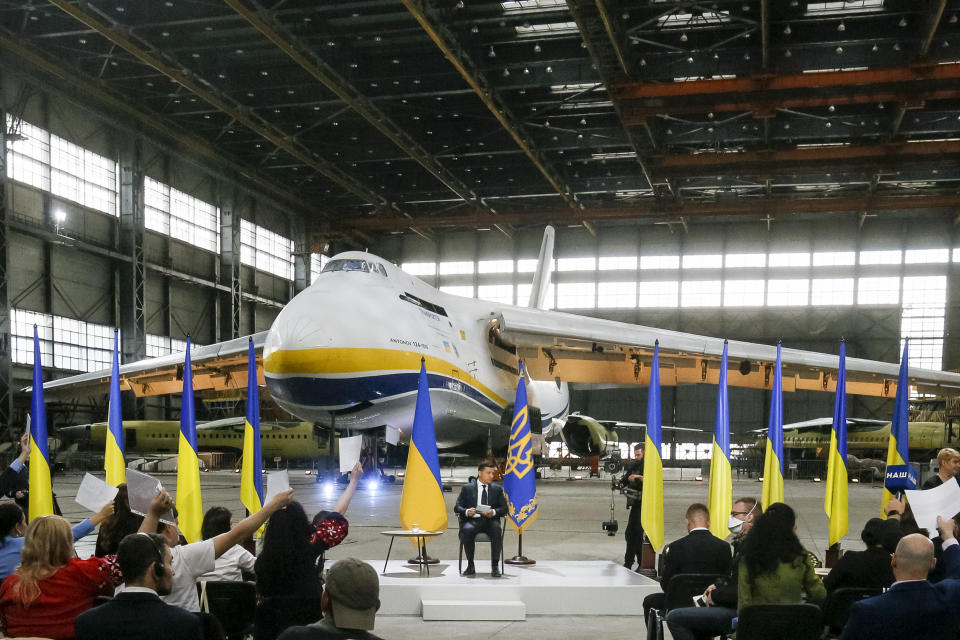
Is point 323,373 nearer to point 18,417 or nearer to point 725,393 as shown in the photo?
point 725,393

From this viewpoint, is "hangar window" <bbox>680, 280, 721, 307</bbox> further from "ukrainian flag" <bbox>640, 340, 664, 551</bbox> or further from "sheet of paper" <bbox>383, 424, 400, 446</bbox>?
"ukrainian flag" <bbox>640, 340, 664, 551</bbox>

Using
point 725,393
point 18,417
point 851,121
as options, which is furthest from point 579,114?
point 725,393

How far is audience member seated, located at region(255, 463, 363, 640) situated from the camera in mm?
Answer: 5777

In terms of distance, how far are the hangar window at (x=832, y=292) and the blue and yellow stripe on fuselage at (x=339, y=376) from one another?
108 feet

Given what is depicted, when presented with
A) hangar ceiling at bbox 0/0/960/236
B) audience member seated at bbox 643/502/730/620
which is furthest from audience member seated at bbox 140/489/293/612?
hangar ceiling at bbox 0/0/960/236

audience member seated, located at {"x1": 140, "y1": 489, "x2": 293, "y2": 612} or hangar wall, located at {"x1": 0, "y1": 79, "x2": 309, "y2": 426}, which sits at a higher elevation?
hangar wall, located at {"x1": 0, "y1": 79, "x2": 309, "y2": 426}

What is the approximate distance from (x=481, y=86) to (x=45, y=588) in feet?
87.7

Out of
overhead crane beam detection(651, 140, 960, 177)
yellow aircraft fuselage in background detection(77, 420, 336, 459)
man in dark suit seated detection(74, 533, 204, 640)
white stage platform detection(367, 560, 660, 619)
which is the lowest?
yellow aircraft fuselage in background detection(77, 420, 336, 459)

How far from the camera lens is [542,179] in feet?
143

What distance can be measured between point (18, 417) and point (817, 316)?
36.0m

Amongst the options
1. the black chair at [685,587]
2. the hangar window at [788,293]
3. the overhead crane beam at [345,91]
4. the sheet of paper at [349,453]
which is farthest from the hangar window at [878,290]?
the sheet of paper at [349,453]

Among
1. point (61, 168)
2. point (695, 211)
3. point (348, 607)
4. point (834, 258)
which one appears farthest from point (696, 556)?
point (834, 258)

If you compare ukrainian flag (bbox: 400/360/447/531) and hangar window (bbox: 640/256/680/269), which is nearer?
ukrainian flag (bbox: 400/360/447/531)

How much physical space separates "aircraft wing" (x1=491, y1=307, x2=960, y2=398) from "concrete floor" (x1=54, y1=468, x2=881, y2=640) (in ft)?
9.85
